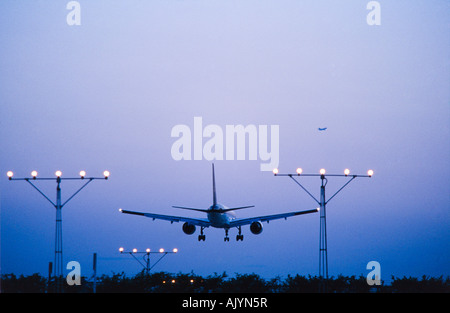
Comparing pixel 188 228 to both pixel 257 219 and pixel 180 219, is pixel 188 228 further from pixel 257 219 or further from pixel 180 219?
pixel 257 219

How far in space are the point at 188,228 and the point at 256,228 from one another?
9514 millimetres

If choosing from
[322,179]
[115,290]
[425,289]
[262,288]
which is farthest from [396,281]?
[115,290]

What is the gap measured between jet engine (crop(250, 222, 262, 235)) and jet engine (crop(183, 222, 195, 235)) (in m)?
8.38

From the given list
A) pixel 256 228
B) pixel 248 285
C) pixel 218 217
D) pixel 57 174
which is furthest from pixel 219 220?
pixel 57 174

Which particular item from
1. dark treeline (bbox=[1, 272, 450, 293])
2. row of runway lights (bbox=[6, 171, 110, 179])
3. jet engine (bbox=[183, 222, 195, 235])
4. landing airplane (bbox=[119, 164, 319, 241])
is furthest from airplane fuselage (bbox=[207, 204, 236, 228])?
row of runway lights (bbox=[6, 171, 110, 179])

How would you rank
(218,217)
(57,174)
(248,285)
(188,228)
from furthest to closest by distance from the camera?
(188,228), (218,217), (248,285), (57,174)

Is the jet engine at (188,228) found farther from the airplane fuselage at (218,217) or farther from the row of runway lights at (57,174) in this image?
the row of runway lights at (57,174)

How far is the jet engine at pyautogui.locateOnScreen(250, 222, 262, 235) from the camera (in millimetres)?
81562

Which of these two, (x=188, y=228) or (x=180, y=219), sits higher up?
(x=180, y=219)

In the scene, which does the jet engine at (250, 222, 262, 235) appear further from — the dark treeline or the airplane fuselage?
the dark treeline

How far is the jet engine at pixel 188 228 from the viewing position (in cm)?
8500

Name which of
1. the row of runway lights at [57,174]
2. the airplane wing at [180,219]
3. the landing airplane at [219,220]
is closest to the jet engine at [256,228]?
the landing airplane at [219,220]

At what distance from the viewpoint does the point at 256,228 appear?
81812 mm
